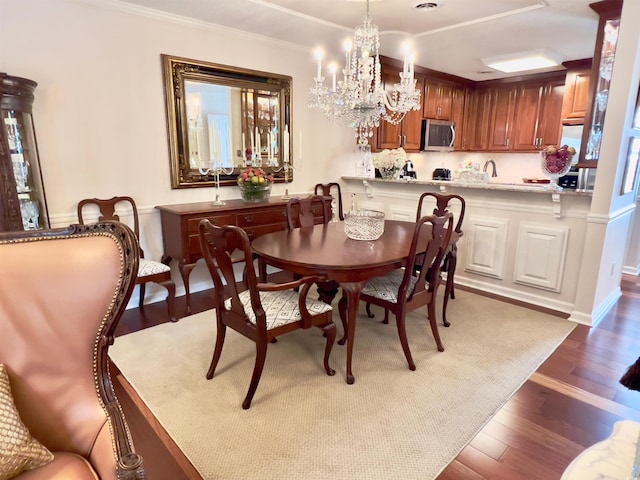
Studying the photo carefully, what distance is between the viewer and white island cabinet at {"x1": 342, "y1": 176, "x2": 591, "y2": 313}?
10.2ft

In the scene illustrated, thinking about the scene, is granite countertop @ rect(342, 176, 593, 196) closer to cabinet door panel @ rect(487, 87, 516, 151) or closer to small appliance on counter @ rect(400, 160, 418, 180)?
small appliance on counter @ rect(400, 160, 418, 180)

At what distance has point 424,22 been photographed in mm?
3393

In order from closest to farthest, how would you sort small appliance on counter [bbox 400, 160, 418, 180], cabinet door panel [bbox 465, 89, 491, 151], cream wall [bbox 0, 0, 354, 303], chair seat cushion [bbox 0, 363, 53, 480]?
chair seat cushion [bbox 0, 363, 53, 480]
cream wall [bbox 0, 0, 354, 303]
small appliance on counter [bbox 400, 160, 418, 180]
cabinet door panel [bbox 465, 89, 491, 151]

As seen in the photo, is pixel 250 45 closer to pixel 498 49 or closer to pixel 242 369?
pixel 498 49

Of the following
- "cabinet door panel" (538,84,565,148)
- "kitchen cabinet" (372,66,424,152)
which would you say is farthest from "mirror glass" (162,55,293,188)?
"cabinet door panel" (538,84,565,148)

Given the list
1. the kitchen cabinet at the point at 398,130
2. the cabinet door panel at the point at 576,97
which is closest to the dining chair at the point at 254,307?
the kitchen cabinet at the point at 398,130

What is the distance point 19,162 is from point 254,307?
1.85 m

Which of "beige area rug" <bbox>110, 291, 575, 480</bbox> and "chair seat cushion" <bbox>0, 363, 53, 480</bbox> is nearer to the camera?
"chair seat cushion" <bbox>0, 363, 53, 480</bbox>

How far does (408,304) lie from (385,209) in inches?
87.3

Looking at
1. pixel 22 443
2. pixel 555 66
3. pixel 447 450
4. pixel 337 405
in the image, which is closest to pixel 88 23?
pixel 22 443

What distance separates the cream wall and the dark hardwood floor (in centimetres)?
119

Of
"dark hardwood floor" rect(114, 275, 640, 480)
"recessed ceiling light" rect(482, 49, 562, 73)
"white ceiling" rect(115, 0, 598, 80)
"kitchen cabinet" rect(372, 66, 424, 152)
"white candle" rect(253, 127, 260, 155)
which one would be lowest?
"dark hardwood floor" rect(114, 275, 640, 480)

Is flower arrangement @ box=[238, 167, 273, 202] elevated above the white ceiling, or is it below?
below

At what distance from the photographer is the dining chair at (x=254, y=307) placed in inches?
74.1
